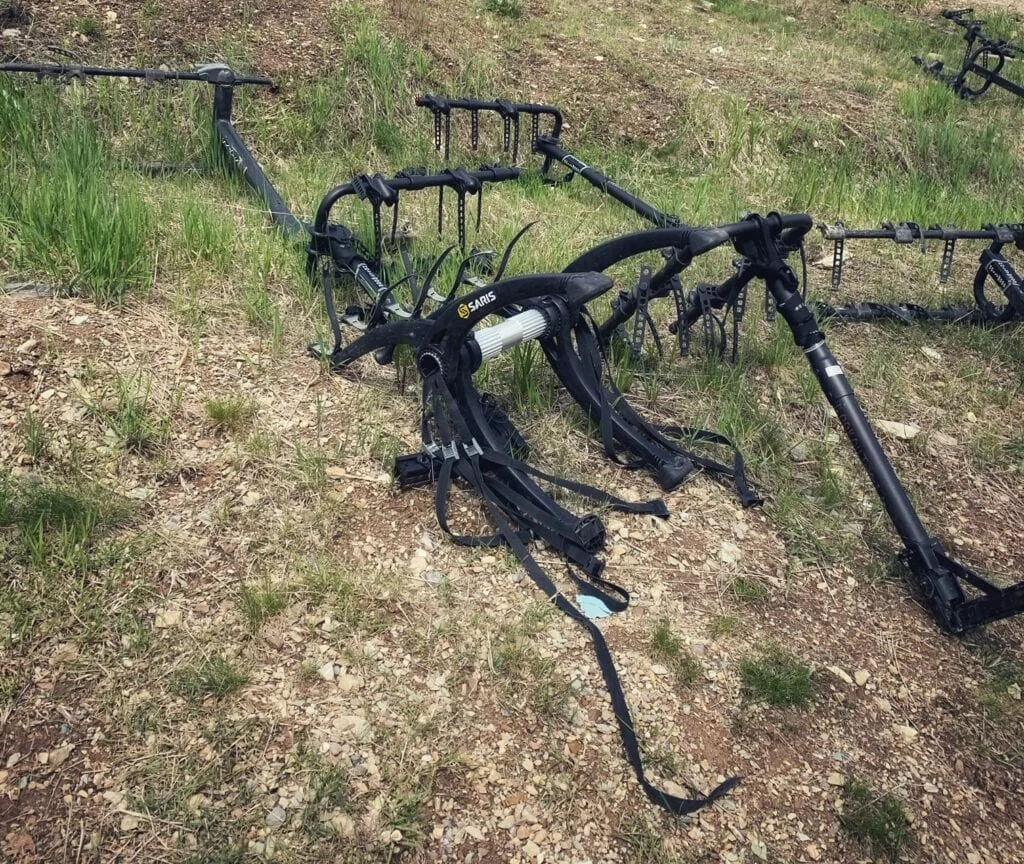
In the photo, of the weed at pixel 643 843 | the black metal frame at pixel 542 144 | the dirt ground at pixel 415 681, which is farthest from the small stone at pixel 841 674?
the black metal frame at pixel 542 144

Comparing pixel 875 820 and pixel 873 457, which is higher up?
pixel 873 457

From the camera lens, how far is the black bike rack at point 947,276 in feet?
15.5

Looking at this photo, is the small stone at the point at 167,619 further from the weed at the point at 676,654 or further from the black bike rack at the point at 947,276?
the black bike rack at the point at 947,276

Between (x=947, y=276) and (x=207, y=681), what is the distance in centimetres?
467

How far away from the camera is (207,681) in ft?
8.43

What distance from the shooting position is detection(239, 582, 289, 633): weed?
279 centimetres

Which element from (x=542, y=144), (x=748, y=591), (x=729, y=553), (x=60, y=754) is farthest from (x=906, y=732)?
(x=542, y=144)

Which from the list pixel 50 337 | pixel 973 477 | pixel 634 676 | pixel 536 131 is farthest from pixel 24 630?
pixel 536 131

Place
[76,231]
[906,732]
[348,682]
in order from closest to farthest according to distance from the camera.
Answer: [348,682], [906,732], [76,231]

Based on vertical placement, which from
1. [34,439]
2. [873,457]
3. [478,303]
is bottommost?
[34,439]

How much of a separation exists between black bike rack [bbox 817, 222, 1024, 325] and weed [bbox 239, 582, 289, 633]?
310 cm

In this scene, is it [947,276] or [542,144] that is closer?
[947,276]

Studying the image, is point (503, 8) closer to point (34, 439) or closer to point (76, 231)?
point (76, 231)

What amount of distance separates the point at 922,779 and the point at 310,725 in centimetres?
186
